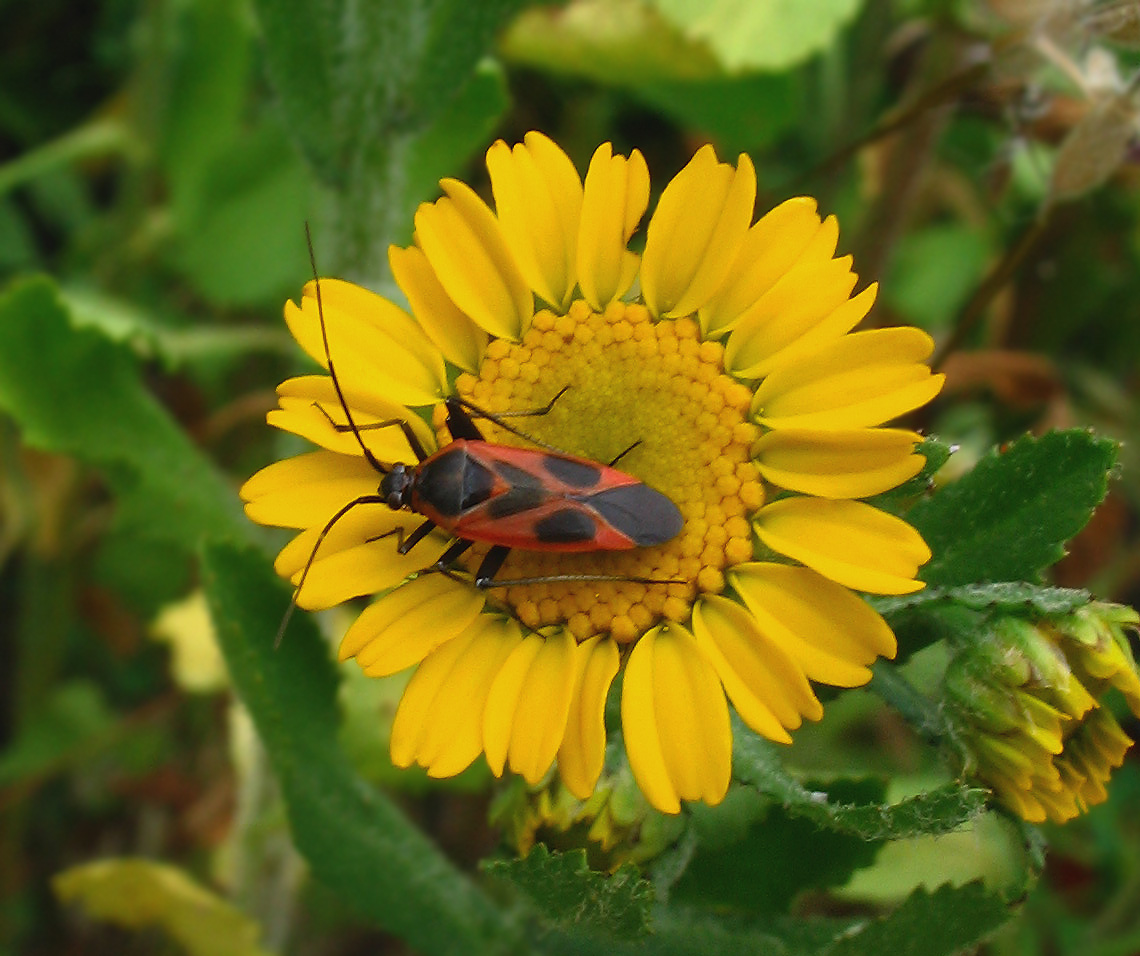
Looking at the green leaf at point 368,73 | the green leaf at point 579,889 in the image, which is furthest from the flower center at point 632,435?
the green leaf at point 368,73

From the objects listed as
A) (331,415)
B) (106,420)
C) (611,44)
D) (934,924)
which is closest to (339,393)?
(331,415)

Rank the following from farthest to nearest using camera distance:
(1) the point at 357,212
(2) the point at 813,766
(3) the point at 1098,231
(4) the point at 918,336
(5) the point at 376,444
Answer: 1. (3) the point at 1098,231
2. (2) the point at 813,766
3. (1) the point at 357,212
4. (5) the point at 376,444
5. (4) the point at 918,336

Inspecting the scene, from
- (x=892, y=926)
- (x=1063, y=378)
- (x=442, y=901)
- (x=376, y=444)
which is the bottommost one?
(x=892, y=926)

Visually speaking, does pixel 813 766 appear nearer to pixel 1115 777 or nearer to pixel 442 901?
pixel 1115 777

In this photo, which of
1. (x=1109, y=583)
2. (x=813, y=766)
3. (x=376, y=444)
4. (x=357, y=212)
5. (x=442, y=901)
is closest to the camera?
(x=376, y=444)

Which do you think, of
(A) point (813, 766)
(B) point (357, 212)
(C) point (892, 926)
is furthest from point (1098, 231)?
(C) point (892, 926)

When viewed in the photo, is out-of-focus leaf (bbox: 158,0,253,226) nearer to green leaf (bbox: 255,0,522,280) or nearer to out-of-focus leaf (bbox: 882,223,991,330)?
green leaf (bbox: 255,0,522,280)

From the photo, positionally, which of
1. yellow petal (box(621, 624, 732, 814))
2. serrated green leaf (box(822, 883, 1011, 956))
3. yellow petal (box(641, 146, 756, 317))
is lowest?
serrated green leaf (box(822, 883, 1011, 956))

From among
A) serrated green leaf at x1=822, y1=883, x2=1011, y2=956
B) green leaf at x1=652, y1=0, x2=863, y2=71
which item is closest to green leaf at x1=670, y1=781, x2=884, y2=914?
serrated green leaf at x1=822, y1=883, x2=1011, y2=956
